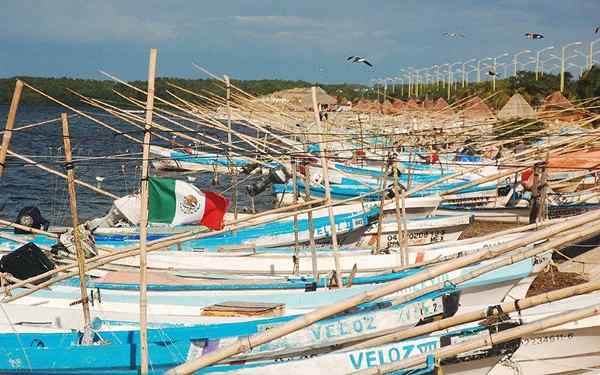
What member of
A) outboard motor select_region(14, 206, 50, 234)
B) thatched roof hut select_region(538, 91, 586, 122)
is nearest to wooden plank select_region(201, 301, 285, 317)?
outboard motor select_region(14, 206, 50, 234)

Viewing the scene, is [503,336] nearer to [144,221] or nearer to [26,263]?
[144,221]

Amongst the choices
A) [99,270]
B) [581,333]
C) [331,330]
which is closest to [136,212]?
[99,270]

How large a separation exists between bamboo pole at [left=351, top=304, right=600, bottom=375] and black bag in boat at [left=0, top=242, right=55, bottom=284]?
7100 mm

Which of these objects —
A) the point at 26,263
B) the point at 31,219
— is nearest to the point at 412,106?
the point at 31,219

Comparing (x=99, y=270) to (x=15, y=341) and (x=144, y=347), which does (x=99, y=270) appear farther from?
(x=144, y=347)

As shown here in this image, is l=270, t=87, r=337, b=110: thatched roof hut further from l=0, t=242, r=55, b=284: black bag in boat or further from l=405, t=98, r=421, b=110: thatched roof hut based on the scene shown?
l=0, t=242, r=55, b=284: black bag in boat

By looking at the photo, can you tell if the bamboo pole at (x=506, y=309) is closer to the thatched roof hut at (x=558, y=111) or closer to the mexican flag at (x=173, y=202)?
the mexican flag at (x=173, y=202)

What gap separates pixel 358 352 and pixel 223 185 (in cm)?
2694

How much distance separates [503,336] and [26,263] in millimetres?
8275

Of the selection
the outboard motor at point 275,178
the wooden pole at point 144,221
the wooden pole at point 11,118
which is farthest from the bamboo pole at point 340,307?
the outboard motor at point 275,178

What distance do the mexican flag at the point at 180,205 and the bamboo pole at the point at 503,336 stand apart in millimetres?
3832

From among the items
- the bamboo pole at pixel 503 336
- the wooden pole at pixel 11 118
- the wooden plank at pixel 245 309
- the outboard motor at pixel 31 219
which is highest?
the wooden pole at pixel 11 118

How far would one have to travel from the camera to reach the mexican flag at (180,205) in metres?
10.3

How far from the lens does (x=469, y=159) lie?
34188 mm
